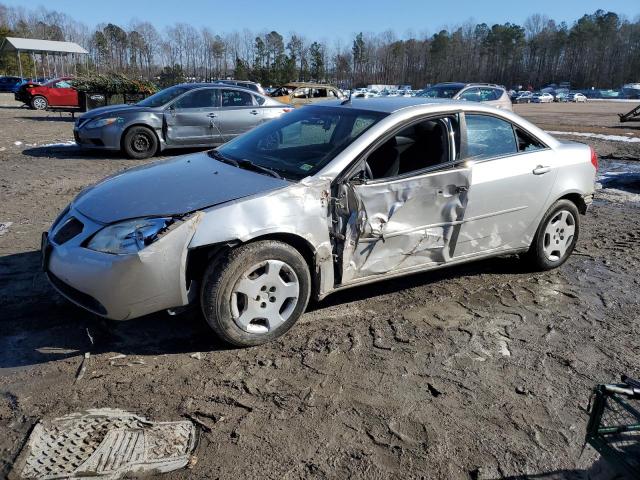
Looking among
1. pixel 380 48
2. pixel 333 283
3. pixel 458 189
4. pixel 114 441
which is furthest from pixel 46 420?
pixel 380 48

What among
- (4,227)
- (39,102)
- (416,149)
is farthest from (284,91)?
(416,149)

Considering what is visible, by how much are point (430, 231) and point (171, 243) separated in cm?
197

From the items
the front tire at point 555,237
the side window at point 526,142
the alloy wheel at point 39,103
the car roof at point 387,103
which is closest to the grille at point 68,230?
the car roof at point 387,103

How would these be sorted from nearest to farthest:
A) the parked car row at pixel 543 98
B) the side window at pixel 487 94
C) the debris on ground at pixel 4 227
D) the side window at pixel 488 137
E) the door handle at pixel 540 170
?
the side window at pixel 488 137 → the door handle at pixel 540 170 → the debris on ground at pixel 4 227 → the side window at pixel 487 94 → the parked car row at pixel 543 98

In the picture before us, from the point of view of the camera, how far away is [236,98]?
1166cm

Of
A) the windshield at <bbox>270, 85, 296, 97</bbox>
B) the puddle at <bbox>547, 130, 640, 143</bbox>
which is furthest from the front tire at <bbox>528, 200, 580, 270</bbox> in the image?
the windshield at <bbox>270, 85, 296, 97</bbox>

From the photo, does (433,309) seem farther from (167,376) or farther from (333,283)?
(167,376)

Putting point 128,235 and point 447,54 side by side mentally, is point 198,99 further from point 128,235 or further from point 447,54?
point 447,54

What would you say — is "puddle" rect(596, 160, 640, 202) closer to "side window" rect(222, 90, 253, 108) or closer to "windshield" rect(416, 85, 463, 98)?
"windshield" rect(416, 85, 463, 98)

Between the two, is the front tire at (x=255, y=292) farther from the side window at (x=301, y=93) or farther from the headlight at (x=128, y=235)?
the side window at (x=301, y=93)

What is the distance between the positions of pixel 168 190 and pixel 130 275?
2.36 ft

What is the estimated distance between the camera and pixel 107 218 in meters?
3.29

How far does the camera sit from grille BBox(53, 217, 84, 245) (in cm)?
338

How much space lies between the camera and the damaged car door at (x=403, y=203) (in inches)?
144
